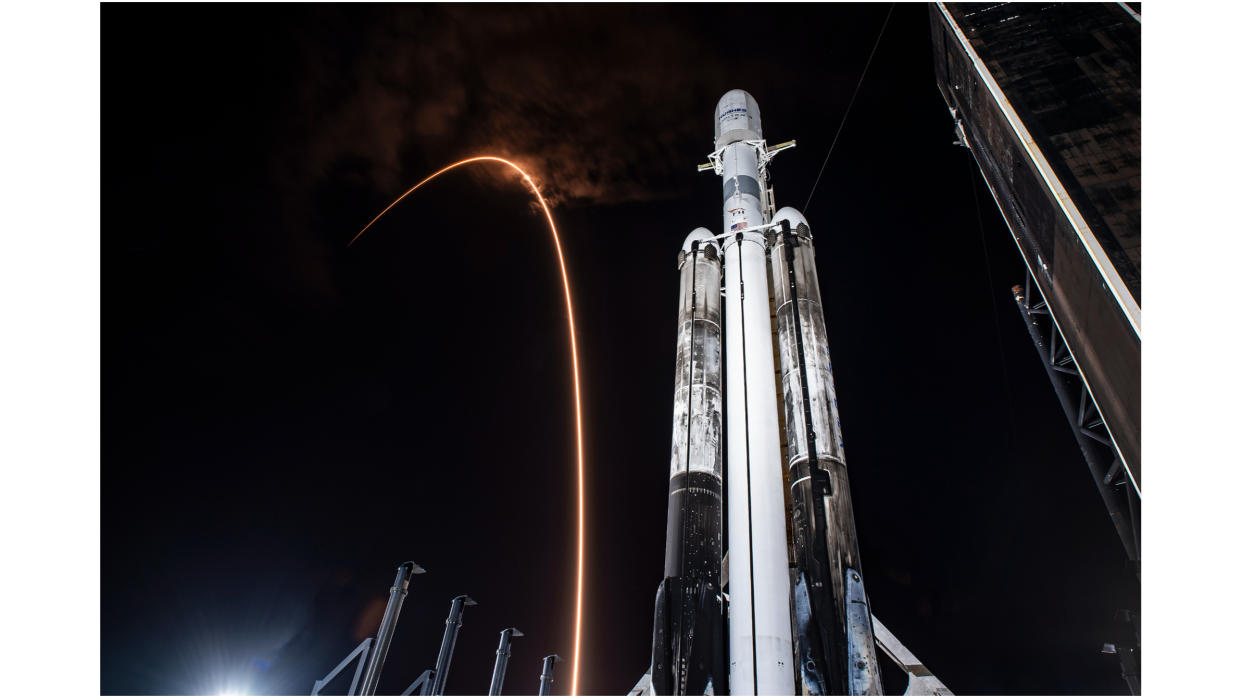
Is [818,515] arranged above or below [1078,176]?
below

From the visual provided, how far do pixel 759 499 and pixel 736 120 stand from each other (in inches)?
308

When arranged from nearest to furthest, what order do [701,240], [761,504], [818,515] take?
[818,515] → [761,504] → [701,240]

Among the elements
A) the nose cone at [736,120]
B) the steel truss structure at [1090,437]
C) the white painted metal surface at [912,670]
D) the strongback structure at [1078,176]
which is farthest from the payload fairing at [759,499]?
the steel truss structure at [1090,437]

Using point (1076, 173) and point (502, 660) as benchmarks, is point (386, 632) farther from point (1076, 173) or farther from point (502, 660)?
point (1076, 173)

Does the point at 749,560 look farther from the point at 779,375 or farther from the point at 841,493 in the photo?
the point at 779,375

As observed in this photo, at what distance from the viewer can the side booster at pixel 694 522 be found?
6.44m

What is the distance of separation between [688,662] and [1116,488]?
11.3 meters

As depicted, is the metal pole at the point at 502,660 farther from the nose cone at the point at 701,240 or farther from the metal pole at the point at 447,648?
the nose cone at the point at 701,240

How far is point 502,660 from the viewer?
13930 mm

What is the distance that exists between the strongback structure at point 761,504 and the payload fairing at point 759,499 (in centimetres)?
2

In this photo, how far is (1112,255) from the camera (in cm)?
842

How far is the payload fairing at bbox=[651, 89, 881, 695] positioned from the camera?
20.8ft

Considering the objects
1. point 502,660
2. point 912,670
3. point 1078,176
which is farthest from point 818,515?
point 502,660

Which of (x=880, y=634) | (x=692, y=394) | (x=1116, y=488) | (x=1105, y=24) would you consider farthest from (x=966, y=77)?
(x=880, y=634)
